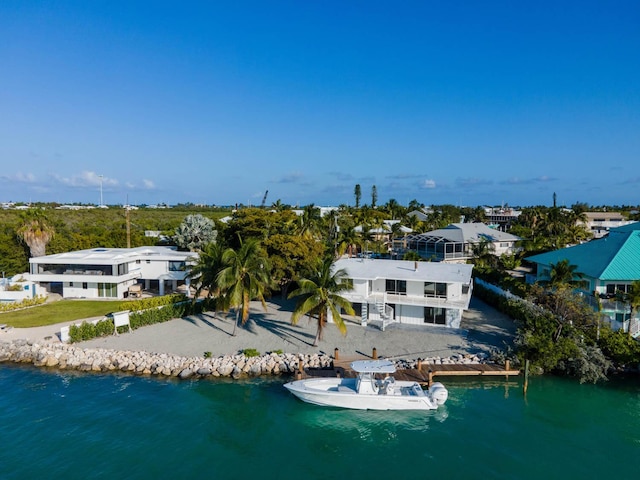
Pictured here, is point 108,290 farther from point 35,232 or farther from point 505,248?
point 505,248

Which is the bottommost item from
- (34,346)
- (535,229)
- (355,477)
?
(355,477)

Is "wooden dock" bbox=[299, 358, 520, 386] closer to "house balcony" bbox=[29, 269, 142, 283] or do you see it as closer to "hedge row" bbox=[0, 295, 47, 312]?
"house balcony" bbox=[29, 269, 142, 283]

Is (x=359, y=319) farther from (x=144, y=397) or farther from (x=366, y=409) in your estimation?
(x=144, y=397)

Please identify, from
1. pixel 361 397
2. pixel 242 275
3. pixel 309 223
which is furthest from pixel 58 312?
pixel 361 397

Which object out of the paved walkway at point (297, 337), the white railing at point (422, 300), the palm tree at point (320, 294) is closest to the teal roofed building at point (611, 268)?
the paved walkway at point (297, 337)

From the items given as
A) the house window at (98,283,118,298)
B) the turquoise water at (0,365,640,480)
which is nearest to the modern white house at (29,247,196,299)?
the house window at (98,283,118,298)

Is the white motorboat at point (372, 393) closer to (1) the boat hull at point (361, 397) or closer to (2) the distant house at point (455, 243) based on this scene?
(1) the boat hull at point (361, 397)

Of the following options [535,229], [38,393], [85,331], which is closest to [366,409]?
[38,393]
